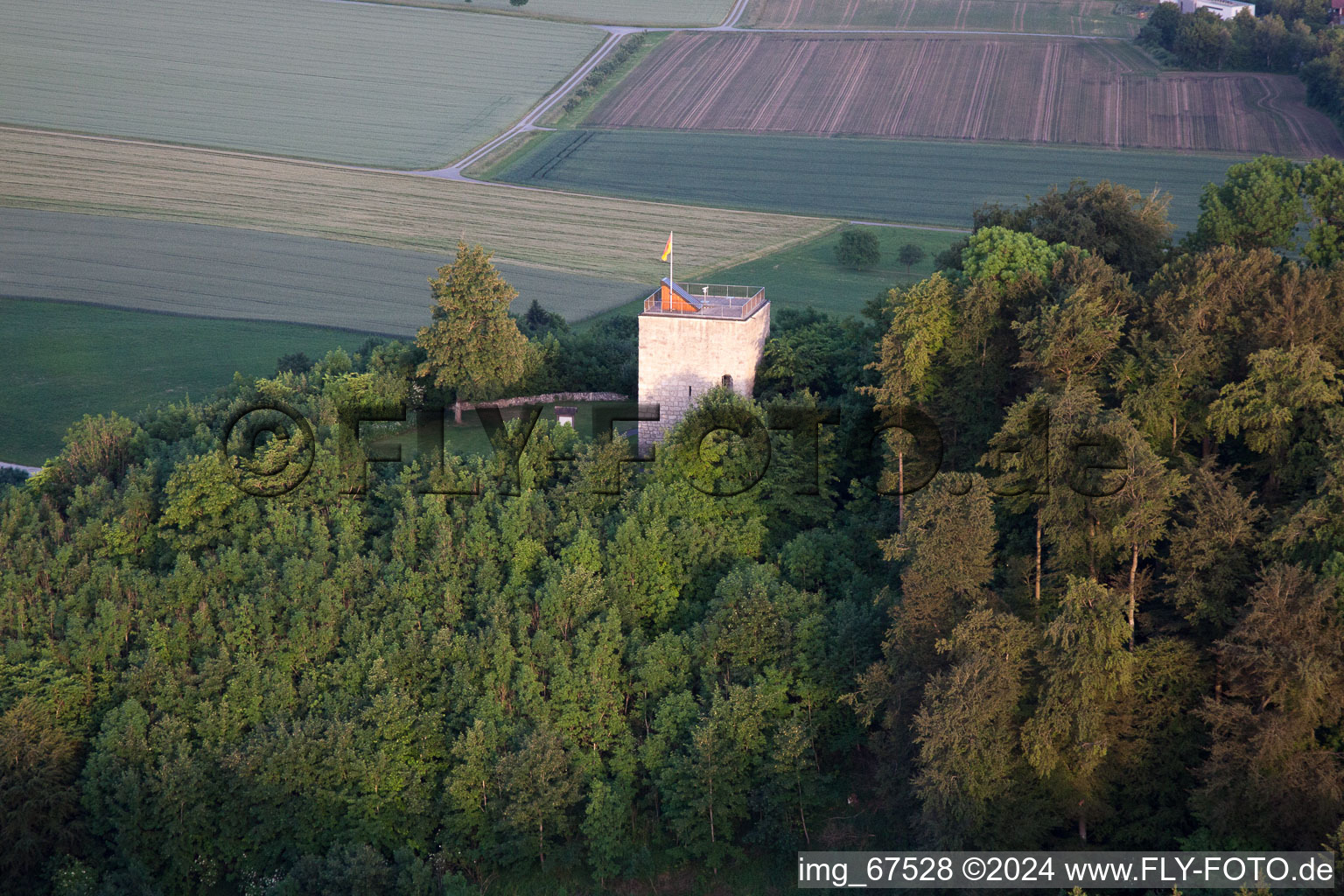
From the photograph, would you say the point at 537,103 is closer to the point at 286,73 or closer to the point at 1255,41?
the point at 286,73

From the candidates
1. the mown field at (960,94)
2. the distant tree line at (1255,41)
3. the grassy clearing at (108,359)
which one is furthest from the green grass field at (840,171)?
the grassy clearing at (108,359)

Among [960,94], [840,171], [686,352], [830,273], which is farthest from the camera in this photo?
[960,94]

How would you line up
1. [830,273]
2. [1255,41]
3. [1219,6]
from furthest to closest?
[1219,6] → [1255,41] → [830,273]

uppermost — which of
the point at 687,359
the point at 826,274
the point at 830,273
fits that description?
the point at 830,273

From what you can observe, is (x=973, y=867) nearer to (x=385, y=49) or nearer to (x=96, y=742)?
(x=96, y=742)

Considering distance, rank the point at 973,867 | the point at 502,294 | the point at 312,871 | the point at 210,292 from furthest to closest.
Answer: the point at 210,292, the point at 502,294, the point at 312,871, the point at 973,867

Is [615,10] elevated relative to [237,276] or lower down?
elevated

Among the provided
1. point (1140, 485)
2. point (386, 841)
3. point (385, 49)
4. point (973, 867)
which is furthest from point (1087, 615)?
point (385, 49)

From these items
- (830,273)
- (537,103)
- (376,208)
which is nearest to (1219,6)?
(830,273)
